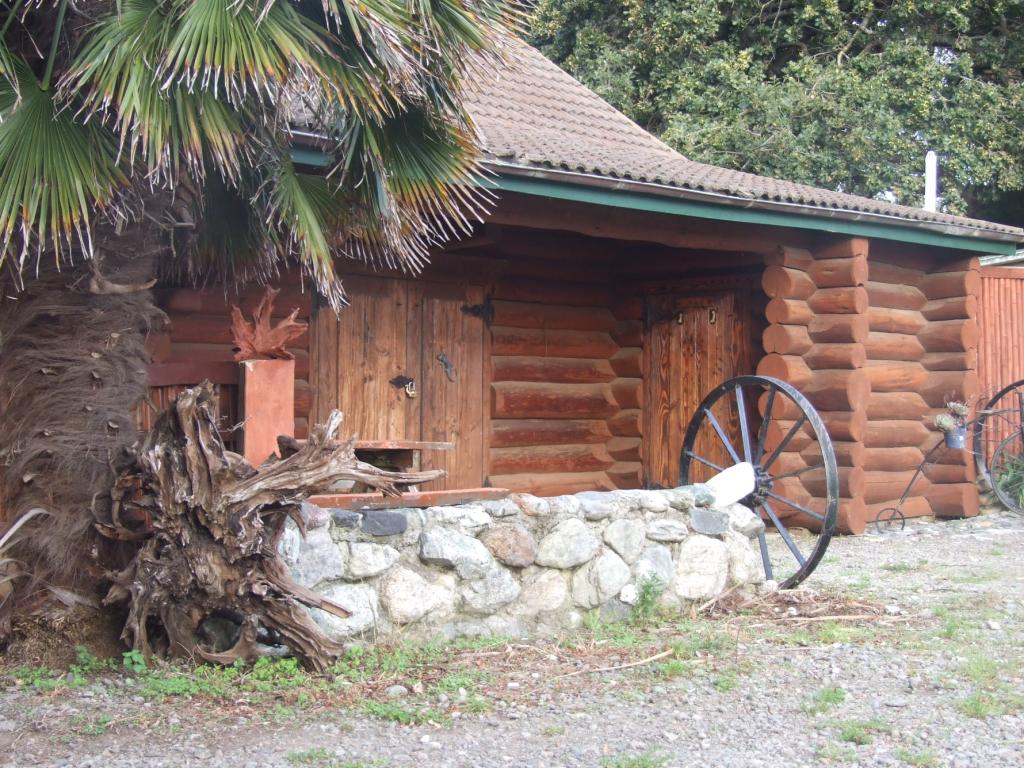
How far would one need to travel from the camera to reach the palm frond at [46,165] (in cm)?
460

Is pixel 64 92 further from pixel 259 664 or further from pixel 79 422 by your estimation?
pixel 259 664

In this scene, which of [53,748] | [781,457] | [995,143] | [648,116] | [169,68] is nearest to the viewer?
[53,748]

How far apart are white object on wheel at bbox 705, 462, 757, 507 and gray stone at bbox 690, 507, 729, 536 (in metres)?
0.16

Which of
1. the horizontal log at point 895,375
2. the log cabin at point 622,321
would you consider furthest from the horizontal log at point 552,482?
the horizontal log at point 895,375

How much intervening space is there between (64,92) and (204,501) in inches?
74.1

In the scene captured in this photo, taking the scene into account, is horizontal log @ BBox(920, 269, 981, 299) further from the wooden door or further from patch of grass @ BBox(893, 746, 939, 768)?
patch of grass @ BBox(893, 746, 939, 768)

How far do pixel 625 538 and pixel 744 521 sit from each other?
3.38 ft

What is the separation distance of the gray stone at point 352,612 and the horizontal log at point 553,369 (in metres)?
4.84

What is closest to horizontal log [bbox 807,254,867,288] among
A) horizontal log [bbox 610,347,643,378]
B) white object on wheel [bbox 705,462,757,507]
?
horizontal log [bbox 610,347,643,378]

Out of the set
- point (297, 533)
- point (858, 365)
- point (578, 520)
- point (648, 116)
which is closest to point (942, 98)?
point (648, 116)

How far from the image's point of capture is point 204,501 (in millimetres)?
5188

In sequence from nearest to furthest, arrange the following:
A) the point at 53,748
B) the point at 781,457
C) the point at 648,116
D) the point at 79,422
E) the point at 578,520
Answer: the point at 53,748 < the point at 79,422 < the point at 578,520 < the point at 781,457 < the point at 648,116

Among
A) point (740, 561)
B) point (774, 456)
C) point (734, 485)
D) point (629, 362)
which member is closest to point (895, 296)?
point (629, 362)

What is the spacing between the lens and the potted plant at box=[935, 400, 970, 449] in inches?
428
